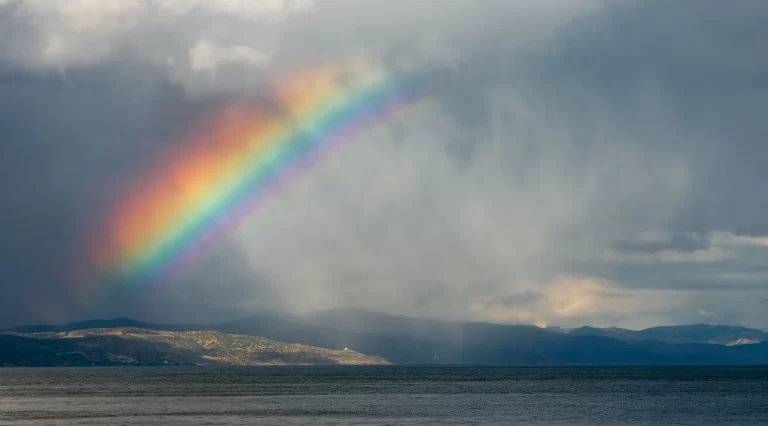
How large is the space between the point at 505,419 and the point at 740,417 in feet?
175

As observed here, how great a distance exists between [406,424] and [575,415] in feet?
148

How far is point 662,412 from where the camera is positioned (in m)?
190

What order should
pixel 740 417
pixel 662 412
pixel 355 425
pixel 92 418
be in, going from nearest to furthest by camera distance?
pixel 355 425 → pixel 92 418 → pixel 740 417 → pixel 662 412

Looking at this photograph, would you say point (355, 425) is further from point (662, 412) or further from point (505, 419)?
point (662, 412)

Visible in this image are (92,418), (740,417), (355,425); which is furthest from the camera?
(740,417)

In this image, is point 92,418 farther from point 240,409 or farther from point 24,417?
point 240,409

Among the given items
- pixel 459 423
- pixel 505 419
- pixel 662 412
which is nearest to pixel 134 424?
pixel 459 423

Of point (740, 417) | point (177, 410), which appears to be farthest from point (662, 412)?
point (177, 410)

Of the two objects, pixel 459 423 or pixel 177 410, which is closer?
pixel 459 423

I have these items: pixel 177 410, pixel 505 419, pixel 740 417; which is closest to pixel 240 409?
pixel 177 410

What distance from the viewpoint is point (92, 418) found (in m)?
166

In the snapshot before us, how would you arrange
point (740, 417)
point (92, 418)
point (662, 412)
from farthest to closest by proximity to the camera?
1. point (662, 412)
2. point (740, 417)
3. point (92, 418)

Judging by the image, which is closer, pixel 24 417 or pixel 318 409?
pixel 24 417

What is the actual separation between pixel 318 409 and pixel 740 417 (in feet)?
309
